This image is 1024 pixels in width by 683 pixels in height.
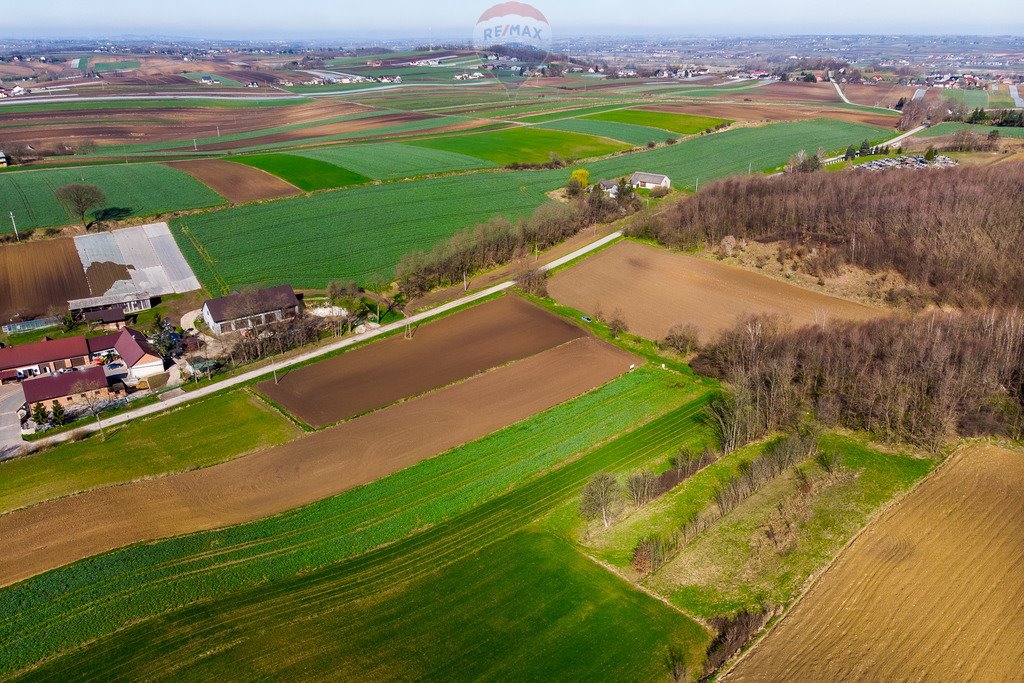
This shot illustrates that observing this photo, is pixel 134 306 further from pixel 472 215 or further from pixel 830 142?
pixel 830 142

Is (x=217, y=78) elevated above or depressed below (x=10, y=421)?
above

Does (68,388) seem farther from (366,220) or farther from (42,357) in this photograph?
(366,220)

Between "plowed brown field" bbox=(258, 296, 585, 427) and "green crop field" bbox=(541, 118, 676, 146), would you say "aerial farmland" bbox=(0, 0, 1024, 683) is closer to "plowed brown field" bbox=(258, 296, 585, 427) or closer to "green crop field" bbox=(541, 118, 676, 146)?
"plowed brown field" bbox=(258, 296, 585, 427)

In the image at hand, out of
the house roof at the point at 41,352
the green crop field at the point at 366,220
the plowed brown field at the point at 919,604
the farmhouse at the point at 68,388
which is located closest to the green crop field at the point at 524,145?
the green crop field at the point at 366,220

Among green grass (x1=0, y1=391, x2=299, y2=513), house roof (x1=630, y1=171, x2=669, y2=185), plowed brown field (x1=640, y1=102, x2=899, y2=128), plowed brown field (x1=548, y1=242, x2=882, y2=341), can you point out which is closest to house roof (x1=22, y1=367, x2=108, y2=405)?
green grass (x1=0, y1=391, x2=299, y2=513)

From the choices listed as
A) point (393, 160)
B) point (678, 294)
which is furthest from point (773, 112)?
point (678, 294)

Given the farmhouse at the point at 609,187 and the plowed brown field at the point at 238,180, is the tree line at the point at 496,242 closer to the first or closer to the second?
the farmhouse at the point at 609,187
